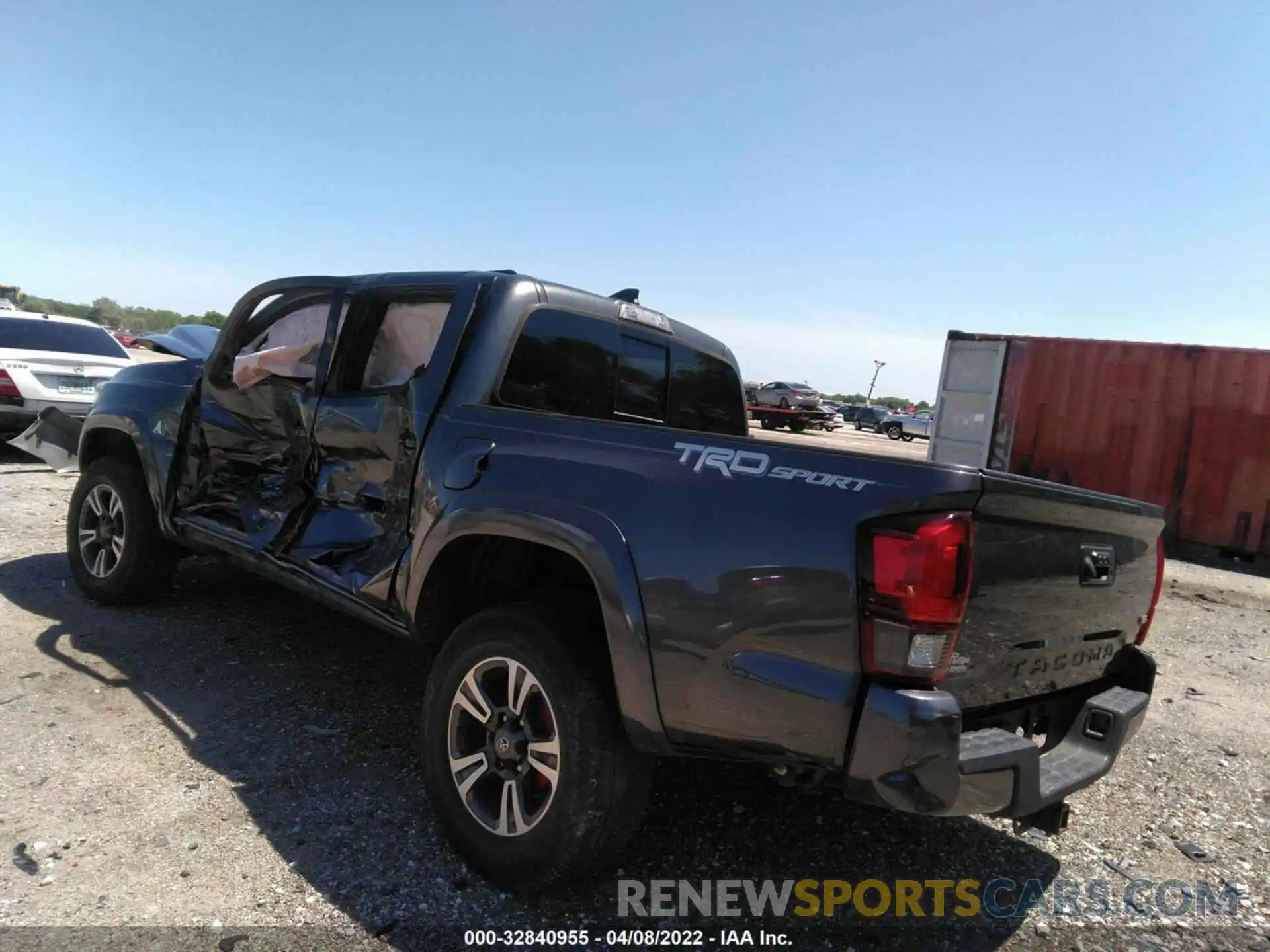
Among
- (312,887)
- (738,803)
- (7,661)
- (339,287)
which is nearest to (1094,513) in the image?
(738,803)

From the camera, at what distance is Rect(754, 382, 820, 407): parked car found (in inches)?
1412

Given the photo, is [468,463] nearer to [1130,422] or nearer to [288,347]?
[288,347]

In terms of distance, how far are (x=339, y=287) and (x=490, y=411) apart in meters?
1.33

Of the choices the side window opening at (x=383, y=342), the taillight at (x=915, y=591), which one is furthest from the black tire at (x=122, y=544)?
the taillight at (x=915, y=591)

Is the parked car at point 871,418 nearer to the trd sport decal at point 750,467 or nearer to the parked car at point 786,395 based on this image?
the parked car at point 786,395

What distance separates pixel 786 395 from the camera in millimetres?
36438

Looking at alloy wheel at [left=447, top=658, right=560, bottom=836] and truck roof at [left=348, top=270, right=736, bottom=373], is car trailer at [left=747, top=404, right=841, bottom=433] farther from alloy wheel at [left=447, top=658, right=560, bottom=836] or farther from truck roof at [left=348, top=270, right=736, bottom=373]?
alloy wheel at [left=447, top=658, right=560, bottom=836]

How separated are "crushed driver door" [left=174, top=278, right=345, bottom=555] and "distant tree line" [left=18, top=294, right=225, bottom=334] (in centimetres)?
7955

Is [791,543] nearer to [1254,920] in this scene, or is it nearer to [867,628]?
[867,628]

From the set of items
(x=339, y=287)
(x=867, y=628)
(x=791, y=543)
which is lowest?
(x=867, y=628)

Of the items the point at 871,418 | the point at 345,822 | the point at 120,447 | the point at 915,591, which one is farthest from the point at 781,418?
the point at 915,591

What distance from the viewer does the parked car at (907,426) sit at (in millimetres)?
42656

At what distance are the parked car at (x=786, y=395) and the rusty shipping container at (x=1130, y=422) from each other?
23092mm

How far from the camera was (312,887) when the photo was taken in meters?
2.53
